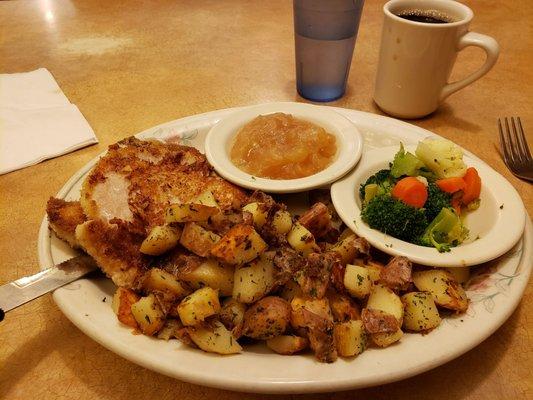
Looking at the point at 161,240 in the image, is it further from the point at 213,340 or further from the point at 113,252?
the point at 213,340

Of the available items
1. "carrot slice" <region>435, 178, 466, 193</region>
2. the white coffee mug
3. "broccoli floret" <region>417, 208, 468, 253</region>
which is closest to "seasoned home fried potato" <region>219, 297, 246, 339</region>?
"broccoli floret" <region>417, 208, 468, 253</region>

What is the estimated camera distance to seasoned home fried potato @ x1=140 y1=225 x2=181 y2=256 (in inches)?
53.6

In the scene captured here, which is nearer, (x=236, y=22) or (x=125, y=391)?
(x=125, y=391)

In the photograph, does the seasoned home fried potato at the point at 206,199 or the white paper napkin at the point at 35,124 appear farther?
the white paper napkin at the point at 35,124

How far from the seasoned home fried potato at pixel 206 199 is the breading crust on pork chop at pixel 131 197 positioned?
3 centimetres

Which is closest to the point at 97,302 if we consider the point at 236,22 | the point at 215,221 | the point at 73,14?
the point at 215,221

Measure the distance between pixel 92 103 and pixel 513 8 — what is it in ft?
11.1

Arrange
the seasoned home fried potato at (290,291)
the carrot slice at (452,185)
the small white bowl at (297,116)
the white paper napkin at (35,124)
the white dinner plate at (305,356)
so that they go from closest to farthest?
the white dinner plate at (305,356) → the seasoned home fried potato at (290,291) → the carrot slice at (452,185) → the small white bowl at (297,116) → the white paper napkin at (35,124)

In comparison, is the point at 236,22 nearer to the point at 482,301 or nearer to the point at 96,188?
the point at 96,188

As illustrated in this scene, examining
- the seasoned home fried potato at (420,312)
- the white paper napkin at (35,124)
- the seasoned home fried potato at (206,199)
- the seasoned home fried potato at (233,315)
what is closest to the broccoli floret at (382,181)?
the seasoned home fried potato at (420,312)

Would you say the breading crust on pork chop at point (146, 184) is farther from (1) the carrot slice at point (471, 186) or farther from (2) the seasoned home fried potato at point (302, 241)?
(1) the carrot slice at point (471, 186)

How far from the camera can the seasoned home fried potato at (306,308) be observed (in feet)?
3.95

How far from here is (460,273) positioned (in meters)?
1.45

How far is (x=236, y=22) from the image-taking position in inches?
142
